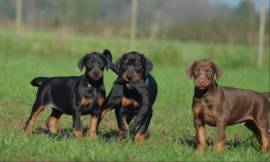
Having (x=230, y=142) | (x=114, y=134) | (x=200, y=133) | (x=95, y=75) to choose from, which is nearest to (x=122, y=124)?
(x=95, y=75)

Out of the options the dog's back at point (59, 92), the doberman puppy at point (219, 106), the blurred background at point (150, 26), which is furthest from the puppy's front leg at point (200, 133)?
the blurred background at point (150, 26)

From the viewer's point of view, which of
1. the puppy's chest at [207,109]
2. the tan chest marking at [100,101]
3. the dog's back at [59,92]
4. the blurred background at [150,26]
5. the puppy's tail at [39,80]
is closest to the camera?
the puppy's chest at [207,109]

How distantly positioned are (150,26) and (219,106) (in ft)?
122

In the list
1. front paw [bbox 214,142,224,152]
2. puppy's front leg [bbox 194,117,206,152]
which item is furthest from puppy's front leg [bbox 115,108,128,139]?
front paw [bbox 214,142,224,152]

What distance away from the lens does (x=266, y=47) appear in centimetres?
3597

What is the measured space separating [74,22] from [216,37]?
1920cm

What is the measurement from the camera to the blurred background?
102ft

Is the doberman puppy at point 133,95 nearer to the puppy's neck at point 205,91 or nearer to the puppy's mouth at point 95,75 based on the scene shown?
the puppy's mouth at point 95,75

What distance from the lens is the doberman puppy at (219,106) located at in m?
9.20

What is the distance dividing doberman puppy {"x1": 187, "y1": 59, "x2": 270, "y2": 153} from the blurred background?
20522 millimetres

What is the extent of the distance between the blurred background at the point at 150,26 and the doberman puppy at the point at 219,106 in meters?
20.5

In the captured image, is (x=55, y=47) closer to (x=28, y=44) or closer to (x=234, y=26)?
(x=28, y=44)

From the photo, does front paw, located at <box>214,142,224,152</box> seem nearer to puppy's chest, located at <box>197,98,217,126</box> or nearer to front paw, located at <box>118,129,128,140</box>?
puppy's chest, located at <box>197,98,217,126</box>

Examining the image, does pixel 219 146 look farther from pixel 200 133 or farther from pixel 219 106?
pixel 219 106
